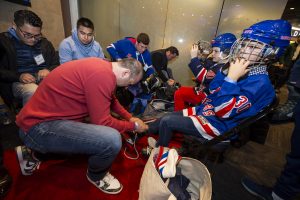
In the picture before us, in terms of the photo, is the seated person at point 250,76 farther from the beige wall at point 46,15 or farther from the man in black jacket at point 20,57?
the beige wall at point 46,15

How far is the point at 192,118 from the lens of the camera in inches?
57.5

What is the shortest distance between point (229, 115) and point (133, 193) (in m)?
1.02

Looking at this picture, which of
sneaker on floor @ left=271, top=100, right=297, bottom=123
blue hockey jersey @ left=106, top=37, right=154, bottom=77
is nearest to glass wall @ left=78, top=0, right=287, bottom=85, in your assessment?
blue hockey jersey @ left=106, top=37, right=154, bottom=77

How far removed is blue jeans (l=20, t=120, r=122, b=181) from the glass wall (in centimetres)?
340

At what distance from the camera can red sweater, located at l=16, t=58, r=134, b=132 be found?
1100mm

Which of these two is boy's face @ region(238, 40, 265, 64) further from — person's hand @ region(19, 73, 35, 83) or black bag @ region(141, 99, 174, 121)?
person's hand @ region(19, 73, 35, 83)

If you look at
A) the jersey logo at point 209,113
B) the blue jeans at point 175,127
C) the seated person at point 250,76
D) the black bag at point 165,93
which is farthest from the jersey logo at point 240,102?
the black bag at point 165,93

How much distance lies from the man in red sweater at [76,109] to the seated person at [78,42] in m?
1.26

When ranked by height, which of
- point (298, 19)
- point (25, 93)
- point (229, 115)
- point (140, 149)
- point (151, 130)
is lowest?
point (140, 149)

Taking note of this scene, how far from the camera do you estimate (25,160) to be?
145 centimetres

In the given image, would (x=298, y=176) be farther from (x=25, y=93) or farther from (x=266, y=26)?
(x=25, y=93)

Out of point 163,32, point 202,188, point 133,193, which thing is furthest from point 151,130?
point 163,32

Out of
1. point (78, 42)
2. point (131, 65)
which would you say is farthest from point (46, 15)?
point (131, 65)

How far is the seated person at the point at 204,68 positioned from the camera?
2.20 meters
